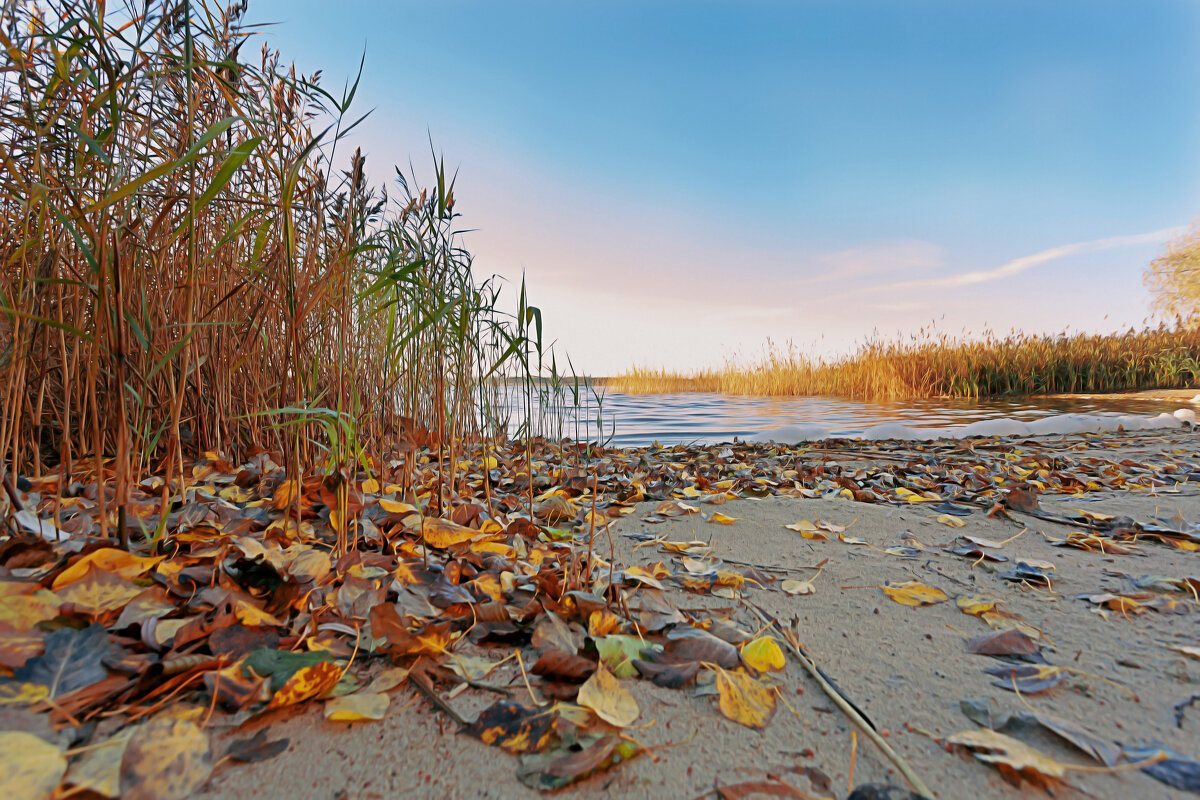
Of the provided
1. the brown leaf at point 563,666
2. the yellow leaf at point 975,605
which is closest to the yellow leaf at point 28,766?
the brown leaf at point 563,666

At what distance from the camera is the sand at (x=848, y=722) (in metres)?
0.56

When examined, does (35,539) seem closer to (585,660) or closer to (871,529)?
(585,660)

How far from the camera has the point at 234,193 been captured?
6.40ft

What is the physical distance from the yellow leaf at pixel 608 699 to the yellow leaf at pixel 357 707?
0.23 metres

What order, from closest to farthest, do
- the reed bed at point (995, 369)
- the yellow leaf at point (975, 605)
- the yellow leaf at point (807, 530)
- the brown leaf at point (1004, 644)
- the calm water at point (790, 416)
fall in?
the brown leaf at point (1004, 644), the yellow leaf at point (975, 605), the yellow leaf at point (807, 530), the calm water at point (790, 416), the reed bed at point (995, 369)

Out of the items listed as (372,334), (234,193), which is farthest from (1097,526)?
(234,193)

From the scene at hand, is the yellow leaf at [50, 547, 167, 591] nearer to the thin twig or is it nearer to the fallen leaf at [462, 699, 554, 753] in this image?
the fallen leaf at [462, 699, 554, 753]

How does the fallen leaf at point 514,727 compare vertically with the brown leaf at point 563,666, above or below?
below

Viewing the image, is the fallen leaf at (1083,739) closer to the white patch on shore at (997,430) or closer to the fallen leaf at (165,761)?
the fallen leaf at (165,761)

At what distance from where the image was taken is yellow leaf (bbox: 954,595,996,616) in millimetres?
986

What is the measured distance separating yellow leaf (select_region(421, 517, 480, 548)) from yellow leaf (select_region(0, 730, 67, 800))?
0.62m

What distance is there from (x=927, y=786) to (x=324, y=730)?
0.64 m

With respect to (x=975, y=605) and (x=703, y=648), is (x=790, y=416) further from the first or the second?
(x=703, y=648)

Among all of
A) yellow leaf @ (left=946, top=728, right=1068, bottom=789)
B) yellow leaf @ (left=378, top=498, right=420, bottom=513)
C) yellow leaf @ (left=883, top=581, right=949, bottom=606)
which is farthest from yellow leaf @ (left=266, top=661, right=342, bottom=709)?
yellow leaf @ (left=883, top=581, right=949, bottom=606)
